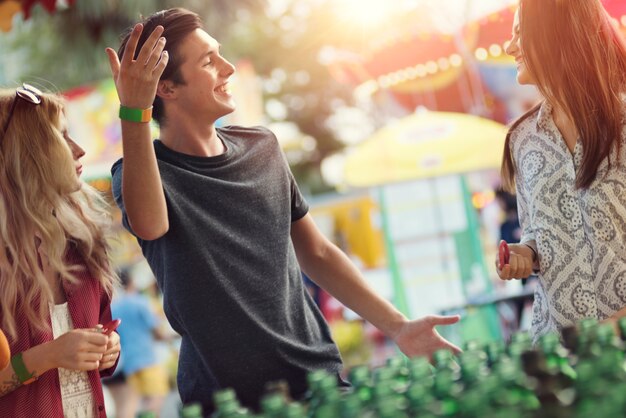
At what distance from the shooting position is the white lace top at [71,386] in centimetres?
223

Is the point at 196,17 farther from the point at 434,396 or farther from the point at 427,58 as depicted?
the point at 427,58

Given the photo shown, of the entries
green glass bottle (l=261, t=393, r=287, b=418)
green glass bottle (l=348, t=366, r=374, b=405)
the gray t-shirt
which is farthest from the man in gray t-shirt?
green glass bottle (l=261, t=393, r=287, b=418)

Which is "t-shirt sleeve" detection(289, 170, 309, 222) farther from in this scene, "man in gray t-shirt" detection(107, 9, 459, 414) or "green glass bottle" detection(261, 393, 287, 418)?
"green glass bottle" detection(261, 393, 287, 418)

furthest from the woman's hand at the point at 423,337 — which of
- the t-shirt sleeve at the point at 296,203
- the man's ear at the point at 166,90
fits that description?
the man's ear at the point at 166,90

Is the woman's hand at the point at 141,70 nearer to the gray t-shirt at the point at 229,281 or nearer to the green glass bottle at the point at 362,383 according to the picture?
the gray t-shirt at the point at 229,281

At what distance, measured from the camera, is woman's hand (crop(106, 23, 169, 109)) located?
74.5 inches

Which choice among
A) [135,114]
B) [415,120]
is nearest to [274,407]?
[135,114]

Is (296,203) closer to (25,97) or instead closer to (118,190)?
(118,190)

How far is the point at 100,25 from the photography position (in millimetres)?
10750

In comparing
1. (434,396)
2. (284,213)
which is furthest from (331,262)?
(434,396)

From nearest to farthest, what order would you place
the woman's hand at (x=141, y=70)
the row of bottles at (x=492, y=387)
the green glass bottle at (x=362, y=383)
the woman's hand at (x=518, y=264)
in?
the row of bottles at (x=492, y=387), the green glass bottle at (x=362, y=383), the woman's hand at (x=141, y=70), the woman's hand at (x=518, y=264)

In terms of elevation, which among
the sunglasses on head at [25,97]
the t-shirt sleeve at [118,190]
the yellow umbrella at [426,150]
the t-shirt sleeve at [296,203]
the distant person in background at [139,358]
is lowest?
the distant person in background at [139,358]

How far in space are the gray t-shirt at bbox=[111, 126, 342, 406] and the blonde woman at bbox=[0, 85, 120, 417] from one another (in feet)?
0.66

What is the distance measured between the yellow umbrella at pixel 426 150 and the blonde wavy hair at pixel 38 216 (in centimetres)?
689
